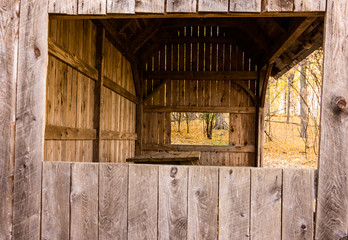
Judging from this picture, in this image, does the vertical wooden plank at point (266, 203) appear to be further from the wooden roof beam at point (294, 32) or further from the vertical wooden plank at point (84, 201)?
the wooden roof beam at point (294, 32)

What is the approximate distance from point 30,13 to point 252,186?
1.95 meters

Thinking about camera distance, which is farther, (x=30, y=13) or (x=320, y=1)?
(x=30, y=13)

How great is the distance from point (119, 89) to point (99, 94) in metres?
1.40

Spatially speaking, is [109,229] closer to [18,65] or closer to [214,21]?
[18,65]

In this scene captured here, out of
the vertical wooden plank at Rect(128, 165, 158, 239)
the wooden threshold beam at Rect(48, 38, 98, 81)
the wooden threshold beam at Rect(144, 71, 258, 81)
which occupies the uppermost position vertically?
the wooden threshold beam at Rect(144, 71, 258, 81)

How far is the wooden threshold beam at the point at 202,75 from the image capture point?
8438 millimetres

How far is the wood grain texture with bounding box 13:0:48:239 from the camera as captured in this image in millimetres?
1878

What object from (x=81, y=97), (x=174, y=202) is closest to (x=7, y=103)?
(x=174, y=202)

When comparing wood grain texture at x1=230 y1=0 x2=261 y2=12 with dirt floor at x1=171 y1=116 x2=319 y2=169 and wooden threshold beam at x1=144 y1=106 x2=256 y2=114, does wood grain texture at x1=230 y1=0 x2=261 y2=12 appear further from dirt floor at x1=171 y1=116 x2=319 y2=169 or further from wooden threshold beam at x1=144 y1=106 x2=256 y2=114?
dirt floor at x1=171 y1=116 x2=319 y2=169

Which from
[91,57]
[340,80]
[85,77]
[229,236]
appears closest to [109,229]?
[229,236]

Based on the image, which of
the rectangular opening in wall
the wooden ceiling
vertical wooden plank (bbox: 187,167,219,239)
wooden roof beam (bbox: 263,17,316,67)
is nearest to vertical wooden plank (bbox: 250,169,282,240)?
vertical wooden plank (bbox: 187,167,219,239)

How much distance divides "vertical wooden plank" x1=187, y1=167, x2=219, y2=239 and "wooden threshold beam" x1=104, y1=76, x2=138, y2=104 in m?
4.26

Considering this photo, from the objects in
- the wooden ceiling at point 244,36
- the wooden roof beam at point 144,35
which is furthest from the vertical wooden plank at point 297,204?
the wooden roof beam at point 144,35

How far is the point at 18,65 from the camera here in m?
1.91
